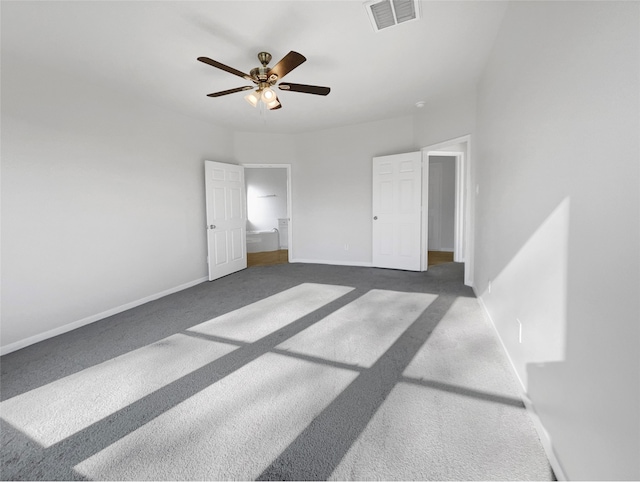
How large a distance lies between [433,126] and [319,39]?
2.74 metres

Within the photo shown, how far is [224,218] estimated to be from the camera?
535 centimetres

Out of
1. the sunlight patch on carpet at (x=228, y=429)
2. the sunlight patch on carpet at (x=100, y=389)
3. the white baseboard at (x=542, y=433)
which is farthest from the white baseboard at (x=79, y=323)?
the white baseboard at (x=542, y=433)

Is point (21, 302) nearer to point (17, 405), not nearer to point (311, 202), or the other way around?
point (17, 405)

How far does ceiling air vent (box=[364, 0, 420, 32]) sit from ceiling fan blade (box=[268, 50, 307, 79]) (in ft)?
1.97

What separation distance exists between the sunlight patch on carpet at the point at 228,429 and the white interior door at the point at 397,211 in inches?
139

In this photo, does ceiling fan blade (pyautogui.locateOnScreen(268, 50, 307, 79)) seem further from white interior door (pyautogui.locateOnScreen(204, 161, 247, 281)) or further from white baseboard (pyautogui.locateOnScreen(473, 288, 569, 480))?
white interior door (pyautogui.locateOnScreen(204, 161, 247, 281))

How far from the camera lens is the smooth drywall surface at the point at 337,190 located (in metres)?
5.70

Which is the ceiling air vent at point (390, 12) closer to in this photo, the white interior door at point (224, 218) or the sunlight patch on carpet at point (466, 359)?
the sunlight patch on carpet at point (466, 359)

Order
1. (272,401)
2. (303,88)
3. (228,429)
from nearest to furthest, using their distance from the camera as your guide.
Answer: (228,429) → (272,401) → (303,88)

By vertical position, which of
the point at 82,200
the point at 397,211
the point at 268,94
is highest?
the point at 268,94

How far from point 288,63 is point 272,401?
7.91ft

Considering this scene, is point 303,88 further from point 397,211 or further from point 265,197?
point 265,197

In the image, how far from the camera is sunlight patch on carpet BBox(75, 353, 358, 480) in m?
1.40

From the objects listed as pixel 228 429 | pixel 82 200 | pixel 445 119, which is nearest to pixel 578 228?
pixel 228 429
